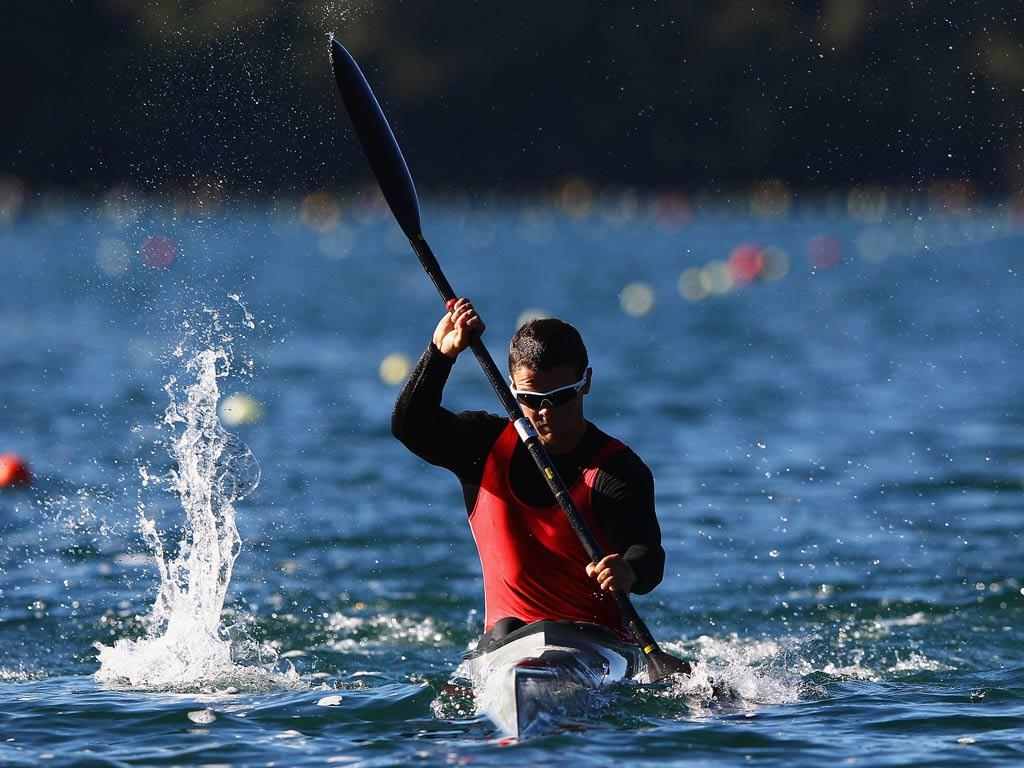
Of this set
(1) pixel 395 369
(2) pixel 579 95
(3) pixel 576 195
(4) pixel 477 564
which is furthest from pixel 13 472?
(3) pixel 576 195

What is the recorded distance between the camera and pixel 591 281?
1678 inches

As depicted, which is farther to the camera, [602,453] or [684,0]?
[684,0]

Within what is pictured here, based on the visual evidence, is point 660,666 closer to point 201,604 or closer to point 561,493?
point 561,493

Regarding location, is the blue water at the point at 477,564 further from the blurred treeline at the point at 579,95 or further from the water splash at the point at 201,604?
the blurred treeline at the point at 579,95

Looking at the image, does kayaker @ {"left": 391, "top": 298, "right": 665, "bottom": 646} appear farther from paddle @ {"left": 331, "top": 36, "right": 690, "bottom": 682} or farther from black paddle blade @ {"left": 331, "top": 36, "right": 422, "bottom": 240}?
black paddle blade @ {"left": 331, "top": 36, "right": 422, "bottom": 240}

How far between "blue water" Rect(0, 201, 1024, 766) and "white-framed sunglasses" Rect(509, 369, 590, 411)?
4.42 ft

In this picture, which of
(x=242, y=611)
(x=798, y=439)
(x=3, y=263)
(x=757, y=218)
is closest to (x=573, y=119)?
(x=757, y=218)

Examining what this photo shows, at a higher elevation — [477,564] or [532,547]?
[477,564]

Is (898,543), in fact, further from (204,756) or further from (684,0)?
(684,0)

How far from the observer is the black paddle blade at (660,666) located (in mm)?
6844

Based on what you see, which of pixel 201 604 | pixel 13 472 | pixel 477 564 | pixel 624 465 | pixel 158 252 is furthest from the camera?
pixel 158 252

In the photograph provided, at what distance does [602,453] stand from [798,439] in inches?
409

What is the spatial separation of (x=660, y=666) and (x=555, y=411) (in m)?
1.24

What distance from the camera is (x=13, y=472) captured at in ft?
44.1
